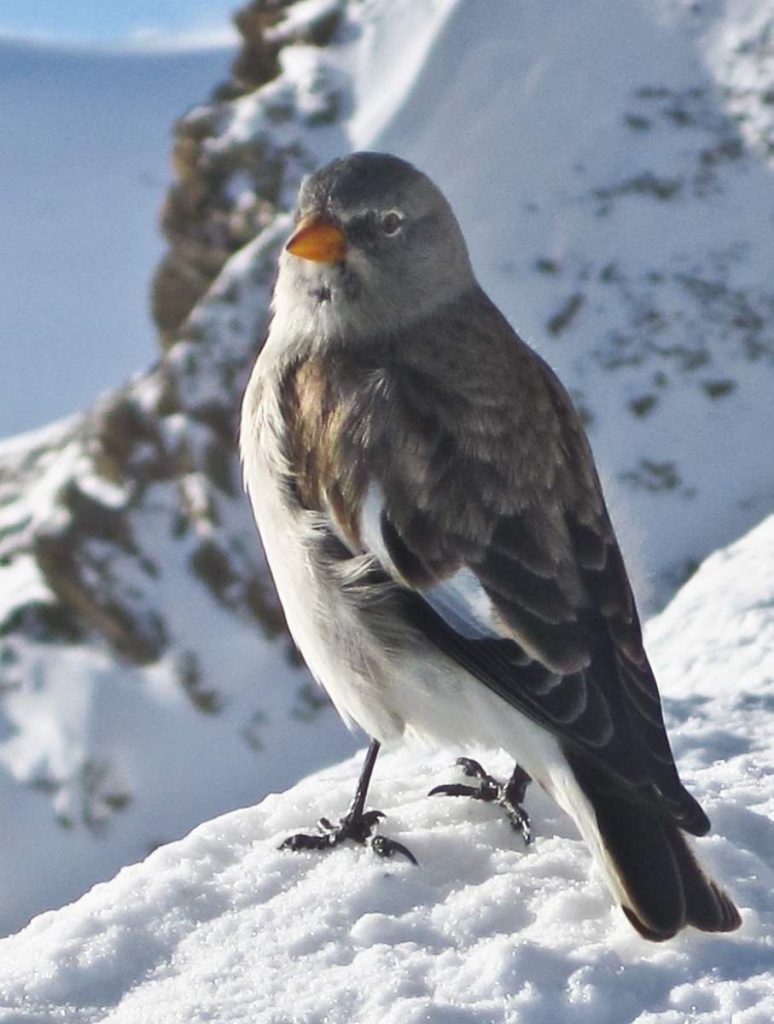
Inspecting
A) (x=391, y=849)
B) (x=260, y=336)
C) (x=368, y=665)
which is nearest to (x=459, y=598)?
(x=368, y=665)

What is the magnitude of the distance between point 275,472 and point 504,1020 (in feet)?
4.04

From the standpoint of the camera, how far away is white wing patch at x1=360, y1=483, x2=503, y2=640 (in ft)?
8.98

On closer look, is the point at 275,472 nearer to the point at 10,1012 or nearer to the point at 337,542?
Result: the point at 337,542

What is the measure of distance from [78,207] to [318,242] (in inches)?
464

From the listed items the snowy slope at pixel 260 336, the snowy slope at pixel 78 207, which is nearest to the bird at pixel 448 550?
the snowy slope at pixel 260 336

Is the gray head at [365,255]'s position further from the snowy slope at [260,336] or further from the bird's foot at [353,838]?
the snowy slope at [260,336]

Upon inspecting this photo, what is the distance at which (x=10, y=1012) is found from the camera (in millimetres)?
2316

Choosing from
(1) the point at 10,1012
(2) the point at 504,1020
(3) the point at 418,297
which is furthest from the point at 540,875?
(3) the point at 418,297

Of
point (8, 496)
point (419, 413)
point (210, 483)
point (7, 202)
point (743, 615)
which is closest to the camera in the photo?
point (419, 413)

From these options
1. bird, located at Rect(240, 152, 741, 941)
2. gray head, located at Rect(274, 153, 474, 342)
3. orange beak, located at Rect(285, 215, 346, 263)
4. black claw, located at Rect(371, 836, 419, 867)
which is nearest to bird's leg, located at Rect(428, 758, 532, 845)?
bird, located at Rect(240, 152, 741, 941)

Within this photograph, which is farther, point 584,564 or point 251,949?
point 584,564

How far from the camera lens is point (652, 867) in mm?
2475

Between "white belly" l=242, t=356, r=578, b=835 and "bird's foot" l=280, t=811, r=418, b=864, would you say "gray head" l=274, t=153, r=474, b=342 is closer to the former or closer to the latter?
"white belly" l=242, t=356, r=578, b=835

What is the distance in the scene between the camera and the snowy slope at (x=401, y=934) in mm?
2297
